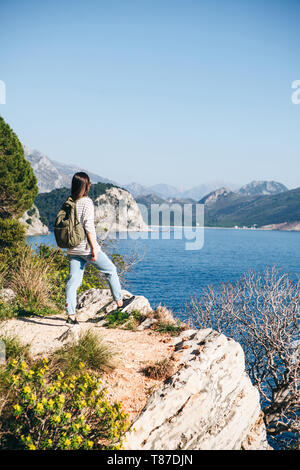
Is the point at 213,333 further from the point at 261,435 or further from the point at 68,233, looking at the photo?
the point at 68,233

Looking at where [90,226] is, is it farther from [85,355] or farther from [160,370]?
[160,370]

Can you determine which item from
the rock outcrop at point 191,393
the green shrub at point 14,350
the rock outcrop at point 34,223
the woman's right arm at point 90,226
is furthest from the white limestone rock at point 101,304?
the rock outcrop at point 34,223

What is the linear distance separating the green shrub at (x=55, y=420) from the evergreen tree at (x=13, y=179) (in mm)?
21173

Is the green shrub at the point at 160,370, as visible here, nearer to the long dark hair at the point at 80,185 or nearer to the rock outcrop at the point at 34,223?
the long dark hair at the point at 80,185

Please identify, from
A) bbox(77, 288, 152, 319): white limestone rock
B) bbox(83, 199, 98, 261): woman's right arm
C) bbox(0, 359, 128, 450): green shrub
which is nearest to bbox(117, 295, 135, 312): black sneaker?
bbox(77, 288, 152, 319): white limestone rock

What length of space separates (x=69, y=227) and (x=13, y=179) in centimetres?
2112

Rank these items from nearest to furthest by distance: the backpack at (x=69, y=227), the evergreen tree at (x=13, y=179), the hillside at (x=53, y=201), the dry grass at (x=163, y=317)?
the backpack at (x=69, y=227) → the dry grass at (x=163, y=317) → the evergreen tree at (x=13, y=179) → the hillside at (x=53, y=201)

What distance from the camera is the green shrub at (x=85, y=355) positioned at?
195 inches

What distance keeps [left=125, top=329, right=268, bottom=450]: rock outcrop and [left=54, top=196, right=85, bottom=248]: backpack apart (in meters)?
2.76

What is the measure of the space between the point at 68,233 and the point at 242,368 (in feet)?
13.9

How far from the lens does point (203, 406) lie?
5.34 meters

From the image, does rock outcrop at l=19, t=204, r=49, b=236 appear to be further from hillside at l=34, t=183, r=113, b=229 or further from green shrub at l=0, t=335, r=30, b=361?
green shrub at l=0, t=335, r=30, b=361

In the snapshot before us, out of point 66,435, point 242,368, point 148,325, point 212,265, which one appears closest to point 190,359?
point 242,368
